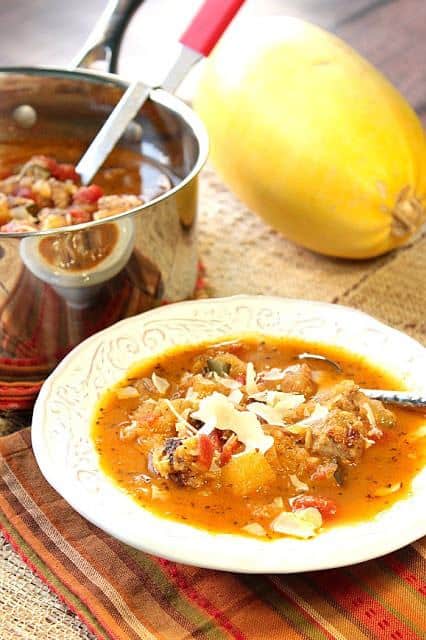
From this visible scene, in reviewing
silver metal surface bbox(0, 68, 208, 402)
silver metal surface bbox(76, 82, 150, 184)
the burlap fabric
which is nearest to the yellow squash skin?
the burlap fabric

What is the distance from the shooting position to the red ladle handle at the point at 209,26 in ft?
8.41

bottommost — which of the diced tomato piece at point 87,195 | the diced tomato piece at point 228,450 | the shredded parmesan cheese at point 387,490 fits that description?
the diced tomato piece at point 87,195

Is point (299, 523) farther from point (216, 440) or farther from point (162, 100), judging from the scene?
point (162, 100)

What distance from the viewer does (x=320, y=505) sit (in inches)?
67.2

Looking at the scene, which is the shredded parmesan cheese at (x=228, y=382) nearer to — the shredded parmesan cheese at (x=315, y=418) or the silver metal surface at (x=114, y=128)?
the shredded parmesan cheese at (x=315, y=418)

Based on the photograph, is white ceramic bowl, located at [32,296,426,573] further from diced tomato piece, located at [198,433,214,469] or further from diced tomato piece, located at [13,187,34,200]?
diced tomato piece, located at [13,187,34,200]

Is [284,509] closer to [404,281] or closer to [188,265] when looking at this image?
[188,265]

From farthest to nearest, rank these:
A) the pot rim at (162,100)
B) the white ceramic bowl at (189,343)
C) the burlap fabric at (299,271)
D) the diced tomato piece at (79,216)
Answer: the burlap fabric at (299,271) → the diced tomato piece at (79,216) → the pot rim at (162,100) → the white ceramic bowl at (189,343)

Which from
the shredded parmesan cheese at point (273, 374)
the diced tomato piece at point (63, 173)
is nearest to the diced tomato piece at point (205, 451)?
the shredded parmesan cheese at point (273, 374)

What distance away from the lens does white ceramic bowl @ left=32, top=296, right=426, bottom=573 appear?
5.23ft

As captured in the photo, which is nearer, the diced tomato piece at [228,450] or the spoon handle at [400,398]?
the diced tomato piece at [228,450]

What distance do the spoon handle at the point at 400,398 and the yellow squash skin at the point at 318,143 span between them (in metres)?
0.75

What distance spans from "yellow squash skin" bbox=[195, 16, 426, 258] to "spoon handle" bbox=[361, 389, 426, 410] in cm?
75

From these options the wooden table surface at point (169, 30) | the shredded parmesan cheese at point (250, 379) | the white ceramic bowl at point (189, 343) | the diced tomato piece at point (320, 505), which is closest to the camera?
the white ceramic bowl at point (189, 343)
